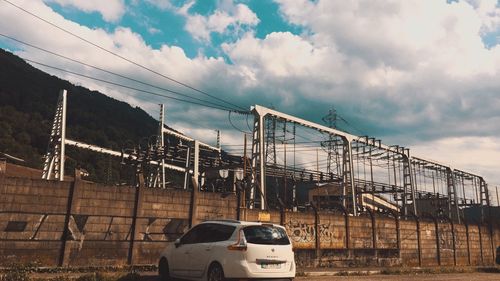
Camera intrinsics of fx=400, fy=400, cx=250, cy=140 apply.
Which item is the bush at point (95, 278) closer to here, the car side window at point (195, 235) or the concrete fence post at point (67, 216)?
the car side window at point (195, 235)

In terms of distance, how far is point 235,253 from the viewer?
8.38m

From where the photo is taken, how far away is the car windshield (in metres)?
8.63

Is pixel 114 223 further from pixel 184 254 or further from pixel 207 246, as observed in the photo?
pixel 207 246

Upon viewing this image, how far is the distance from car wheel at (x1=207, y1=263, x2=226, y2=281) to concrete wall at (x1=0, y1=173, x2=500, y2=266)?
20.0 ft

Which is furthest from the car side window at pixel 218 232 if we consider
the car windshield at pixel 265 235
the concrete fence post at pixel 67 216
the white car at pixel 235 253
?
the concrete fence post at pixel 67 216

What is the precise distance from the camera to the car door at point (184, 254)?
31.3 feet

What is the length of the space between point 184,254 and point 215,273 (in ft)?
4.50

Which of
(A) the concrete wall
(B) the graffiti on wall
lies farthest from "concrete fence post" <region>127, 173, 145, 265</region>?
(B) the graffiti on wall

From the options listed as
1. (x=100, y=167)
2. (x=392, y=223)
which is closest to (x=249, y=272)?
(x=392, y=223)

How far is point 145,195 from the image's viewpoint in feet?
50.6

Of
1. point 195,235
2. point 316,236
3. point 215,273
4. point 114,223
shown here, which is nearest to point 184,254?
point 195,235

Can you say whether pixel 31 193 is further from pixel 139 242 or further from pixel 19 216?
pixel 139 242

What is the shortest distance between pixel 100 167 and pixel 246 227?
67.0 m

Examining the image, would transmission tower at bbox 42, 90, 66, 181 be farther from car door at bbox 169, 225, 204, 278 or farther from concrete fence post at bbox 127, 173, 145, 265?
car door at bbox 169, 225, 204, 278
